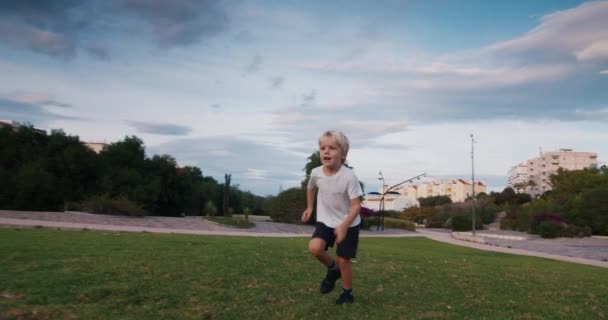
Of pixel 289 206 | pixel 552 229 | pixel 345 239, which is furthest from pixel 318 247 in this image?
pixel 552 229

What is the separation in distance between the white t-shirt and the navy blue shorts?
0.19 ft

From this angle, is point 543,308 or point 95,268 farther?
point 95,268

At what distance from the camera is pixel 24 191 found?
2870 cm

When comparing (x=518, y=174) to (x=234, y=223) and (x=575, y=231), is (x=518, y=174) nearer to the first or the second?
(x=575, y=231)

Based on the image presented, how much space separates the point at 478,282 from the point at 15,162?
31.7 meters

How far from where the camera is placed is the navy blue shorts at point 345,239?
5.61m

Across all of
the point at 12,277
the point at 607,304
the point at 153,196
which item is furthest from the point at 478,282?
the point at 153,196

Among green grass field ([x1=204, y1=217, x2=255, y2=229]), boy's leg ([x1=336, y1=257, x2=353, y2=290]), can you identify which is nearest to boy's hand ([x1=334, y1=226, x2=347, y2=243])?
boy's leg ([x1=336, y1=257, x2=353, y2=290])

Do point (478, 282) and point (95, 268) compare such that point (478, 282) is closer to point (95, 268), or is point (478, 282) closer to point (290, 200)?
point (95, 268)

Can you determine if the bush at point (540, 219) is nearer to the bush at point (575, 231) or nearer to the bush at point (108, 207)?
the bush at point (575, 231)

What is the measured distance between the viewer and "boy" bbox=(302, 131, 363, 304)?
5582 mm

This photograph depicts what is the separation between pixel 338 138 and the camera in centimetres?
570

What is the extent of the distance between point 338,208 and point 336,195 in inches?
6.5

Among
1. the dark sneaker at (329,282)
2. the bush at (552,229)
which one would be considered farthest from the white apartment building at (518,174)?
the dark sneaker at (329,282)
